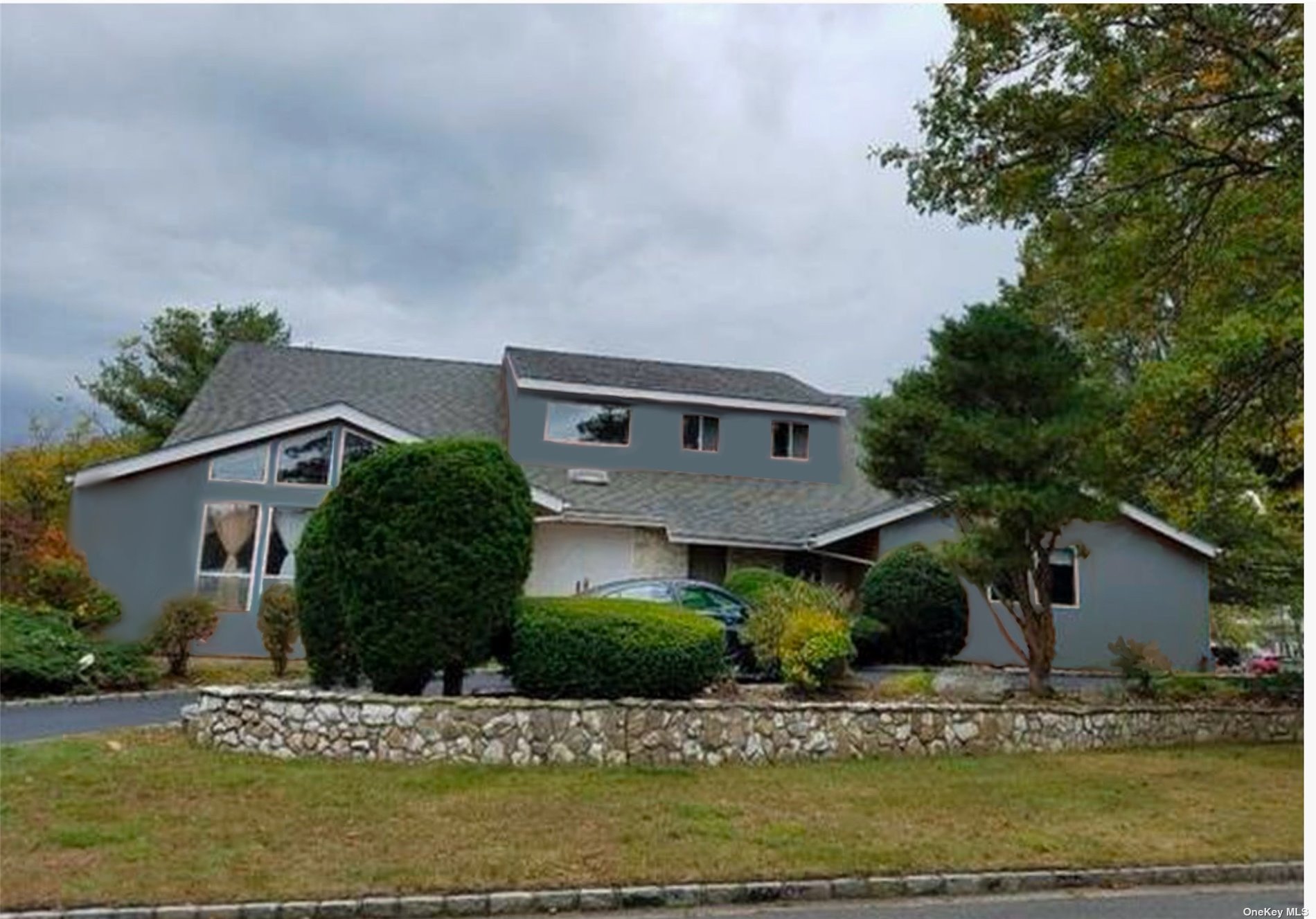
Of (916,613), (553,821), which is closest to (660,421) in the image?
(916,613)

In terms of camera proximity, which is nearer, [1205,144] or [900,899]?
[900,899]

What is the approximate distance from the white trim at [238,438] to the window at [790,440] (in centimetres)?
918

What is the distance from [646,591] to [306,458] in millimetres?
7638

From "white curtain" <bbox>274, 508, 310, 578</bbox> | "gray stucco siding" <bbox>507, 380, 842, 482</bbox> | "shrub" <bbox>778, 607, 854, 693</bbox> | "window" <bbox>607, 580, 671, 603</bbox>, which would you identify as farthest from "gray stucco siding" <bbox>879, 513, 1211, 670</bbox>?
"white curtain" <bbox>274, 508, 310, 578</bbox>

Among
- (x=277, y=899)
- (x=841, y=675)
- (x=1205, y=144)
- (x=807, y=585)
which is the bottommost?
(x=277, y=899)

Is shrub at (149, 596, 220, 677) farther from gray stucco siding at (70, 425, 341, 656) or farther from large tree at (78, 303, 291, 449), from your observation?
large tree at (78, 303, 291, 449)

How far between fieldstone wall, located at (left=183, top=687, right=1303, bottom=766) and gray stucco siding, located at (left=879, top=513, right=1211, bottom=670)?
10.7 m

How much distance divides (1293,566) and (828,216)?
1683 centimetres

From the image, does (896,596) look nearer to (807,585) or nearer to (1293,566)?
(807,585)

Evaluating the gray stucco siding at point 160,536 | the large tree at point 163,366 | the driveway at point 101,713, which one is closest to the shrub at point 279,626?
the driveway at point 101,713

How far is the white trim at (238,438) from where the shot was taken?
62.2 feet

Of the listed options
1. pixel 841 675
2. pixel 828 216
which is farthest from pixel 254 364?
pixel 841 675

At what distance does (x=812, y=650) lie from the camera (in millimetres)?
11836

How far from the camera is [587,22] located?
8.80 metres
